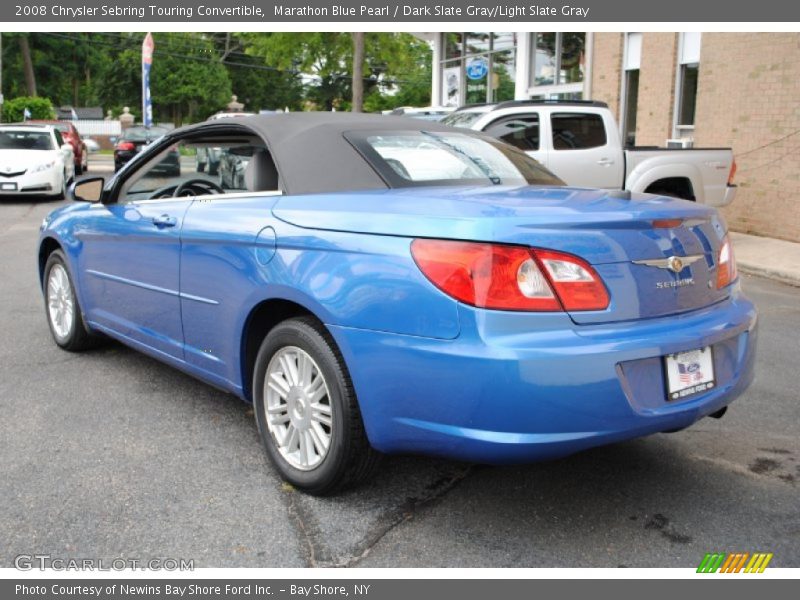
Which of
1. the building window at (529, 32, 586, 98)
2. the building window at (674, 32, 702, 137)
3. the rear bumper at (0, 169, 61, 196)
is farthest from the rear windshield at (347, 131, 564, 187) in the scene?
the rear bumper at (0, 169, 61, 196)

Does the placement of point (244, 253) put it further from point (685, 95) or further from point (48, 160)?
point (48, 160)

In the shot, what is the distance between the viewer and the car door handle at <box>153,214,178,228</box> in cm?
407

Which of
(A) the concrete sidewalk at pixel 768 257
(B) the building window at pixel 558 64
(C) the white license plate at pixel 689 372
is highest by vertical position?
(B) the building window at pixel 558 64

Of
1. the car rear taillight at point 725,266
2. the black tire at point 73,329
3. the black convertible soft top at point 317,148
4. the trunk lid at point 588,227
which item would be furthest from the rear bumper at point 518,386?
the black tire at point 73,329

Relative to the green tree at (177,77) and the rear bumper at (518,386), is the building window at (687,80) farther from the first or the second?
the green tree at (177,77)

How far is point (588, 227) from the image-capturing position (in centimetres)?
285

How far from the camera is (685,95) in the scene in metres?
14.4

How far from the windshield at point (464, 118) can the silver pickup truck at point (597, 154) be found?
1 centimetres

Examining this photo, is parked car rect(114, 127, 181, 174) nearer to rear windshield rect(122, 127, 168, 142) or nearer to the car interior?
rear windshield rect(122, 127, 168, 142)

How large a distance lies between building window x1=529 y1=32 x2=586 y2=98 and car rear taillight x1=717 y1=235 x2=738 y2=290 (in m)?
14.5

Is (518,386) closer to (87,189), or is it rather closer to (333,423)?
(333,423)

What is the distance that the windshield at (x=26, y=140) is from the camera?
57.5ft

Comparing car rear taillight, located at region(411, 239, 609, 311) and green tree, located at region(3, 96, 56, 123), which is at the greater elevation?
green tree, located at region(3, 96, 56, 123)

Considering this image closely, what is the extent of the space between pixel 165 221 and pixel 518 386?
2.26 meters
